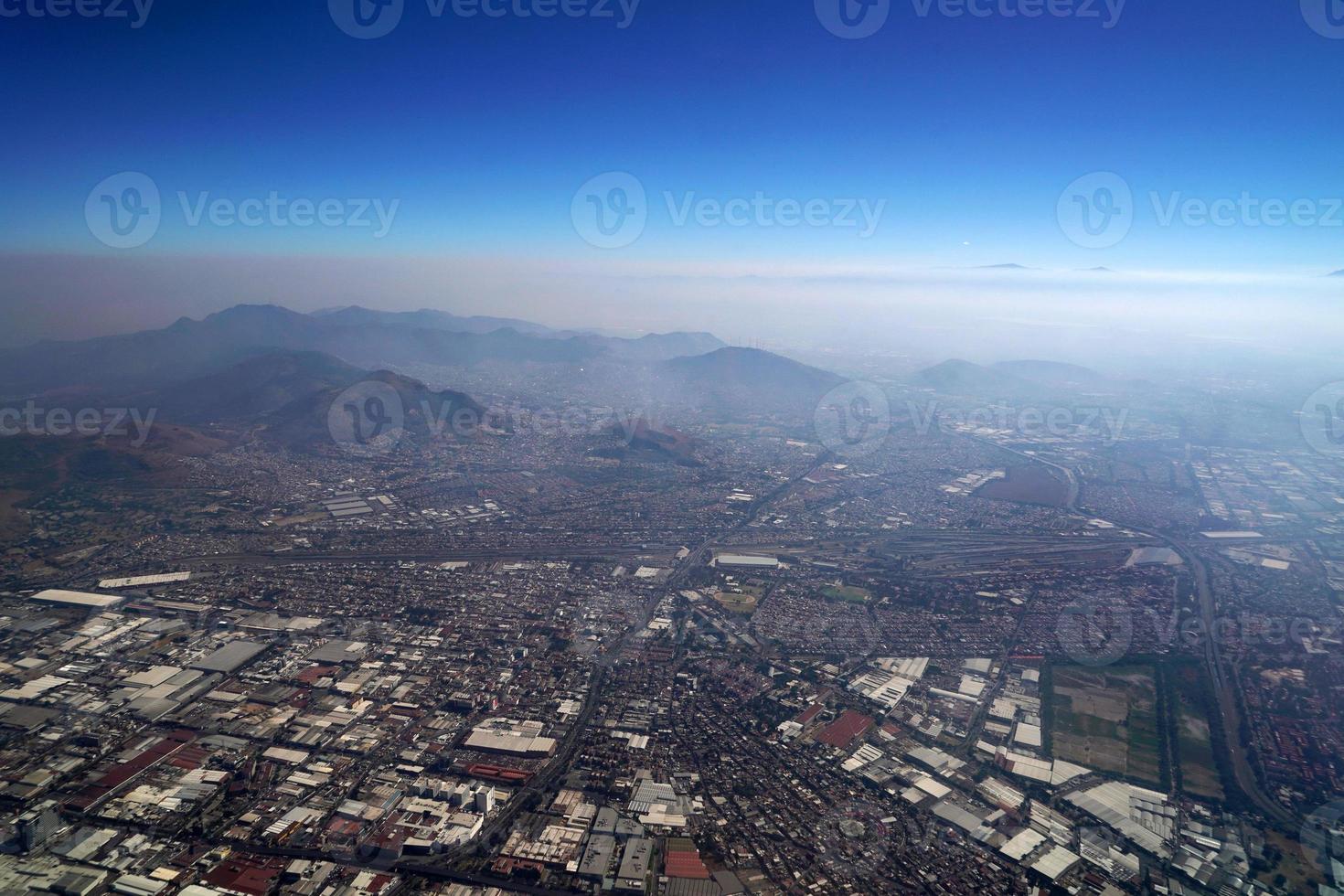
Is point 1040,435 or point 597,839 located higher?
point 1040,435

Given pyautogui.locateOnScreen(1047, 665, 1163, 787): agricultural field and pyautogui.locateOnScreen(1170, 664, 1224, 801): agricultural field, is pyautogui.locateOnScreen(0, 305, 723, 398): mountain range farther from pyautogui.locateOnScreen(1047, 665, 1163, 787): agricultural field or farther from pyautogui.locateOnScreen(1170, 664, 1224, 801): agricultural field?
pyautogui.locateOnScreen(1170, 664, 1224, 801): agricultural field

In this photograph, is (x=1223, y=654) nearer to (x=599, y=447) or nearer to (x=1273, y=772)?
(x=1273, y=772)

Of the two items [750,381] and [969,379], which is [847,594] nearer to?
[750,381]

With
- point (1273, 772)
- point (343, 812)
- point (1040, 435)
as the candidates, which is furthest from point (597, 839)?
point (1040, 435)

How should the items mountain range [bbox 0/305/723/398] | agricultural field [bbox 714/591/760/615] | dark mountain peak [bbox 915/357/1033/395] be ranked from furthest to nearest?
dark mountain peak [bbox 915/357/1033/395]
mountain range [bbox 0/305/723/398]
agricultural field [bbox 714/591/760/615]

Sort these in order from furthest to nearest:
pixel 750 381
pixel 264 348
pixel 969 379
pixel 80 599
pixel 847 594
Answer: pixel 264 348
pixel 969 379
pixel 750 381
pixel 847 594
pixel 80 599

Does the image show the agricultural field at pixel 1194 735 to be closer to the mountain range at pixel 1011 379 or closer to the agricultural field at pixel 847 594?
the agricultural field at pixel 847 594

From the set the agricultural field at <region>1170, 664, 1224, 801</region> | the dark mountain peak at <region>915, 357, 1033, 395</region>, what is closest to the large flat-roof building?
the agricultural field at <region>1170, 664, 1224, 801</region>

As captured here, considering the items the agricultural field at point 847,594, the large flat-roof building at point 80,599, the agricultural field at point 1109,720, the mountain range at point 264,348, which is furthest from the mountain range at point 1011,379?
the large flat-roof building at point 80,599

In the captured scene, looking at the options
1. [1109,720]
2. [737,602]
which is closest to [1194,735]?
[1109,720]
